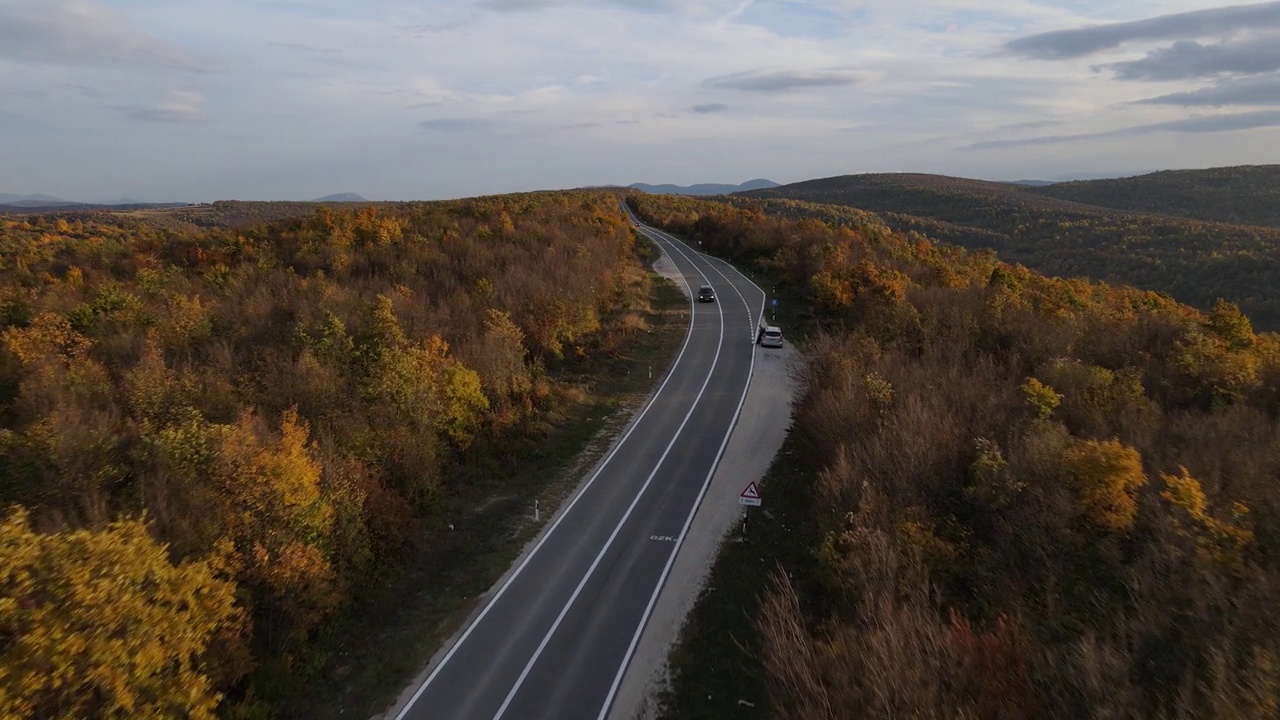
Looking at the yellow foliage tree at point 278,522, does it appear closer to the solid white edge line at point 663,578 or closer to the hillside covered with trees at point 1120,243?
the solid white edge line at point 663,578

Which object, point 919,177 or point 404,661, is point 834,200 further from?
point 404,661

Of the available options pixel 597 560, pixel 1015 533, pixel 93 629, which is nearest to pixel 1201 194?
pixel 1015 533

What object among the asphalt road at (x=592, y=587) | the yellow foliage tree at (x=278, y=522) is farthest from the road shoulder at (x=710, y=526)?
the yellow foliage tree at (x=278, y=522)

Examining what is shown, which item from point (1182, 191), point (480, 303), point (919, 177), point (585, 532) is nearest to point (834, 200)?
point (919, 177)

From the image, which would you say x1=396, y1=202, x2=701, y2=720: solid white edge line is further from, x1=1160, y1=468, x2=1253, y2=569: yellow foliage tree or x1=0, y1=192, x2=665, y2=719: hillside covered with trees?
x1=1160, y1=468, x2=1253, y2=569: yellow foliage tree

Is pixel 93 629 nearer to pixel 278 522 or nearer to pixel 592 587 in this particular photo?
pixel 278 522
